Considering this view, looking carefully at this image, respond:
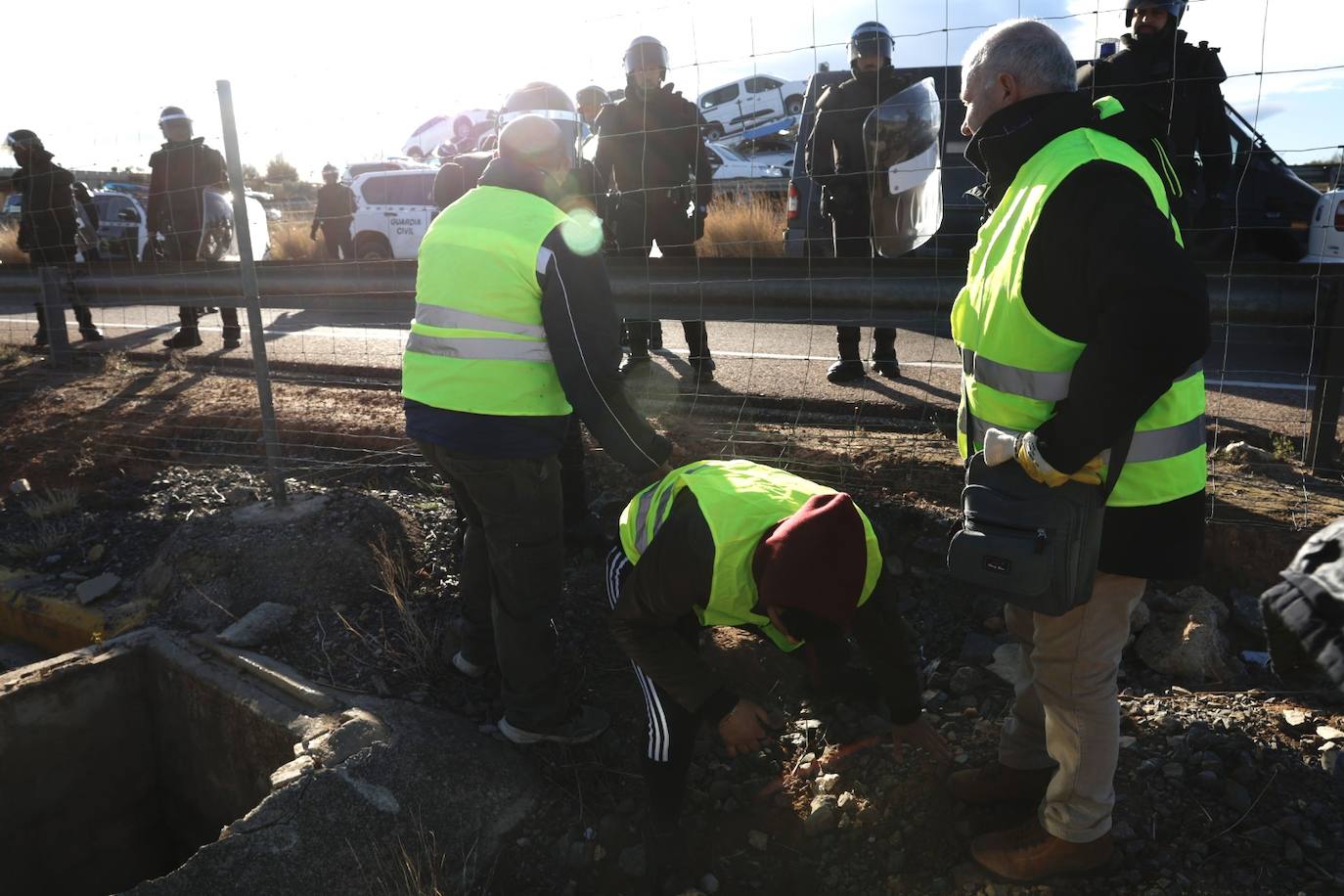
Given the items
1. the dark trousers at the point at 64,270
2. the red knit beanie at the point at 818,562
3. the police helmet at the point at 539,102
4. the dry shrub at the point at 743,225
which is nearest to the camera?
the red knit beanie at the point at 818,562

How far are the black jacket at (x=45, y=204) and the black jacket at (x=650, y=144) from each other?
5580 mm

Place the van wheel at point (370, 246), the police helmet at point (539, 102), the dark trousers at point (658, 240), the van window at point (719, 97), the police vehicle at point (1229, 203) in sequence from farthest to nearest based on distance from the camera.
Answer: the van window at point (719, 97)
the van wheel at point (370, 246)
the police vehicle at point (1229, 203)
the dark trousers at point (658, 240)
the police helmet at point (539, 102)

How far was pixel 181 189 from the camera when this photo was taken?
7.66 m

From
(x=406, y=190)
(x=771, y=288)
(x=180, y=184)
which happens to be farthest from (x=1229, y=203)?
(x=406, y=190)

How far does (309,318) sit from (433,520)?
7553 millimetres

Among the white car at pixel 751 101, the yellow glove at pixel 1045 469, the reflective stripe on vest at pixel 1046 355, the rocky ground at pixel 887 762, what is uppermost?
the white car at pixel 751 101

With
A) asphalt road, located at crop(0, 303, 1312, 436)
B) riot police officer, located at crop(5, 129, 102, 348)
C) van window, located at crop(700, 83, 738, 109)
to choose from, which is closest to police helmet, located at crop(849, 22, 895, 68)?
asphalt road, located at crop(0, 303, 1312, 436)

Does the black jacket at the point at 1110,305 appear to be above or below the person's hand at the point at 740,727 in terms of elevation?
above

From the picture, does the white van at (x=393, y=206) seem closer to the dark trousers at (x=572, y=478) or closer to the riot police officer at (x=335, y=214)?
the riot police officer at (x=335, y=214)

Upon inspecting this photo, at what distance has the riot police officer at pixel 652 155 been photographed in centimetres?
587

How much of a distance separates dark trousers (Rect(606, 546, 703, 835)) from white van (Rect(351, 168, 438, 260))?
40.2ft

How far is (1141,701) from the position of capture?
3.02 metres

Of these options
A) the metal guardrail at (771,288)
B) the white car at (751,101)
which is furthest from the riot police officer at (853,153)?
the white car at (751,101)

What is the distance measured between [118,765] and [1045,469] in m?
3.86
